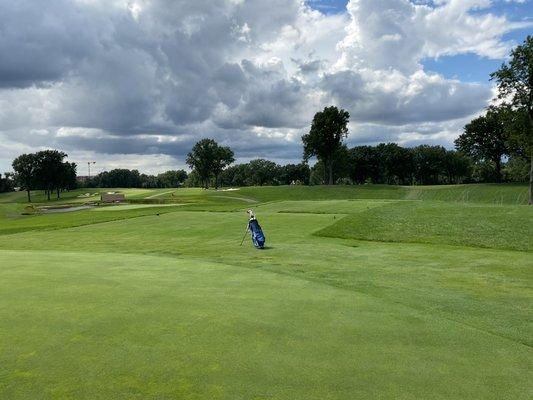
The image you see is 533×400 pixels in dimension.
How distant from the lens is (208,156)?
129 meters

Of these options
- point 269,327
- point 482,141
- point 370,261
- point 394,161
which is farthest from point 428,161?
point 269,327

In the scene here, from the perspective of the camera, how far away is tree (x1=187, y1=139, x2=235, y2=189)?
129 metres

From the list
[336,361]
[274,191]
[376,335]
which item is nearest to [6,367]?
[336,361]

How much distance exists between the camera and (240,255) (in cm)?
1986

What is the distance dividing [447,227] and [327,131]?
256 feet

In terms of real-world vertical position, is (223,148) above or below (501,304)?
above

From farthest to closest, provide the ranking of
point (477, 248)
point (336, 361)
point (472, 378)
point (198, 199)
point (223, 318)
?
point (198, 199) → point (477, 248) → point (223, 318) → point (336, 361) → point (472, 378)

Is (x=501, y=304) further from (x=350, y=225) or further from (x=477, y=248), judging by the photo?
(x=350, y=225)

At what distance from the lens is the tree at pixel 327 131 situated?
10331 cm

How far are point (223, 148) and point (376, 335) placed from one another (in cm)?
12517

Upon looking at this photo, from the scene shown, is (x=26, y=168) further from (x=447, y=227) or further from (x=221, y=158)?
(x=447, y=227)

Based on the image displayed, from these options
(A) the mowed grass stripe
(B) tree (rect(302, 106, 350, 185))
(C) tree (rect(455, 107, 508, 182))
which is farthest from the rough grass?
(C) tree (rect(455, 107, 508, 182))

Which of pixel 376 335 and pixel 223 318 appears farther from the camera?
pixel 223 318

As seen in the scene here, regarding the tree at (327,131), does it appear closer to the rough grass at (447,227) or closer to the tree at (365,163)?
the tree at (365,163)
